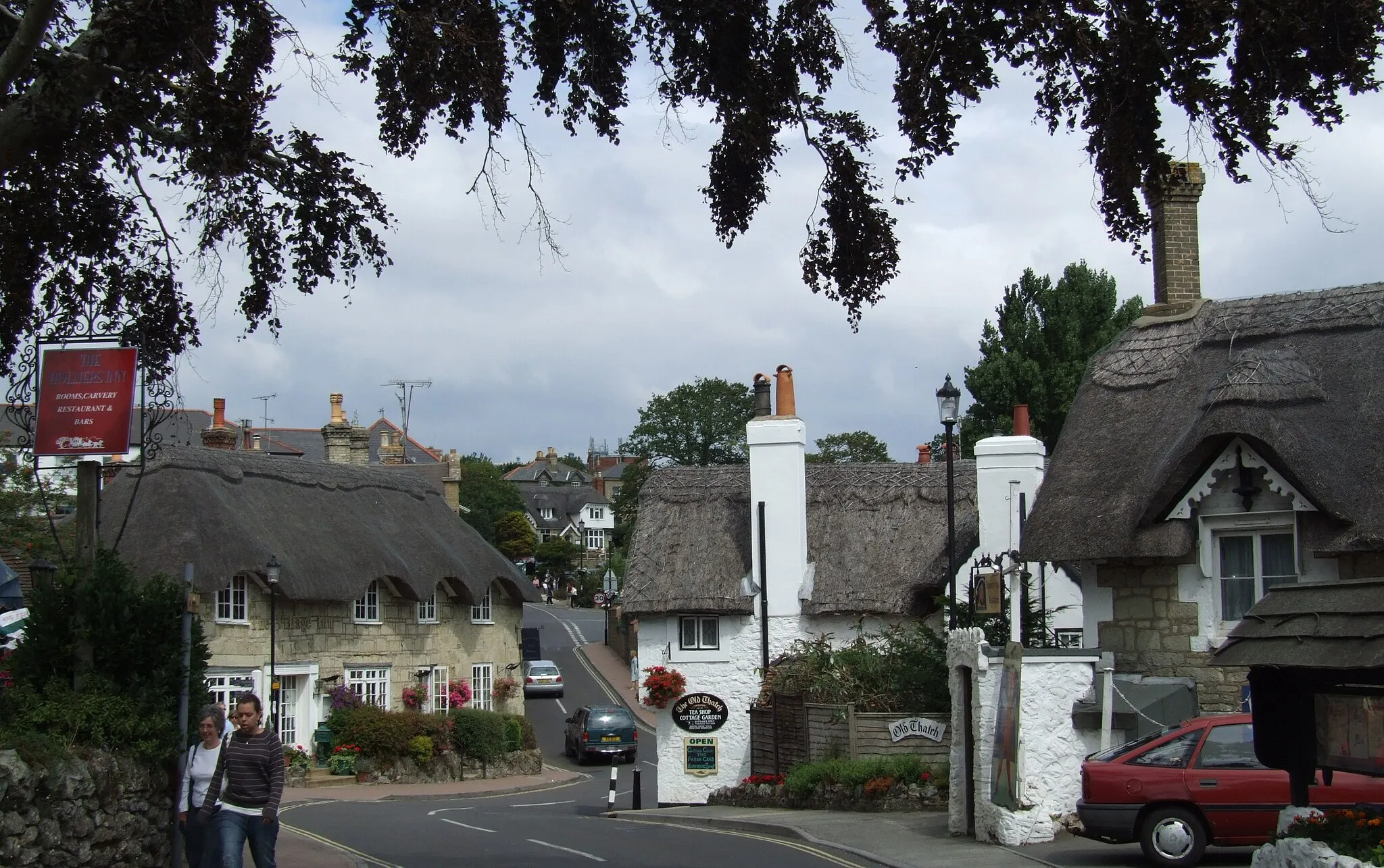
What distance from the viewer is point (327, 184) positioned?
11852mm

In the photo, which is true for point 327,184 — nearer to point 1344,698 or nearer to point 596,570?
point 1344,698

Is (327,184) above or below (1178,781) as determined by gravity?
above

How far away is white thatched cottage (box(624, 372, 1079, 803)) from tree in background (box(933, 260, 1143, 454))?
15.5 metres

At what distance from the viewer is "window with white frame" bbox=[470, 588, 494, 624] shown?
139 ft

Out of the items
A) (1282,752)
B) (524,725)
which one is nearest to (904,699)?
(1282,752)

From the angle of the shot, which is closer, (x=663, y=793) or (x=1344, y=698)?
(x=1344, y=698)

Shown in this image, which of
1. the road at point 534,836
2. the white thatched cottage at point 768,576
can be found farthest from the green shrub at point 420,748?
the white thatched cottage at point 768,576

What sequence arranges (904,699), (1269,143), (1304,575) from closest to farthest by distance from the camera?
(1269,143), (1304,575), (904,699)

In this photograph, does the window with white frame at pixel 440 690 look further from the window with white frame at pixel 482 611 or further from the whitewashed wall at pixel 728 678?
the whitewashed wall at pixel 728 678

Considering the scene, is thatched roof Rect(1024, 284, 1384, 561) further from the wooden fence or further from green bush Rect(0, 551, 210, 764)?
green bush Rect(0, 551, 210, 764)

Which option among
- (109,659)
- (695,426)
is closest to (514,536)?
(695,426)

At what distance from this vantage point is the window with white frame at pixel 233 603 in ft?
110

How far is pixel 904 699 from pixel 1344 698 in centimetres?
1324

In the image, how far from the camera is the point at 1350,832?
9.05m
